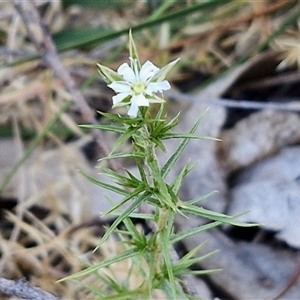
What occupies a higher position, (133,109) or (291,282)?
(133,109)

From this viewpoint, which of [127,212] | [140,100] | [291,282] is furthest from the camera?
[291,282]

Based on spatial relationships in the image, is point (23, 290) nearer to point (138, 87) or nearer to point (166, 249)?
point (166, 249)

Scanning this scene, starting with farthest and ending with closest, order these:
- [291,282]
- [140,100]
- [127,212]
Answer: [291,282] → [127,212] → [140,100]

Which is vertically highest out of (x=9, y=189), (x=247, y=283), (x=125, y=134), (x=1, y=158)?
(x=1, y=158)

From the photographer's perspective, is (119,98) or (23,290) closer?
(119,98)

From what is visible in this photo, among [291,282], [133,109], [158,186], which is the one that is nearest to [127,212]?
[158,186]

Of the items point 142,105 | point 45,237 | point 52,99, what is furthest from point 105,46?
point 142,105

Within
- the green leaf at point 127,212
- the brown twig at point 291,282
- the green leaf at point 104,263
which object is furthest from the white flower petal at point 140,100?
the brown twig at point 291,282

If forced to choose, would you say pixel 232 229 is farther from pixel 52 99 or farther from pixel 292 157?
pixel 52 99
